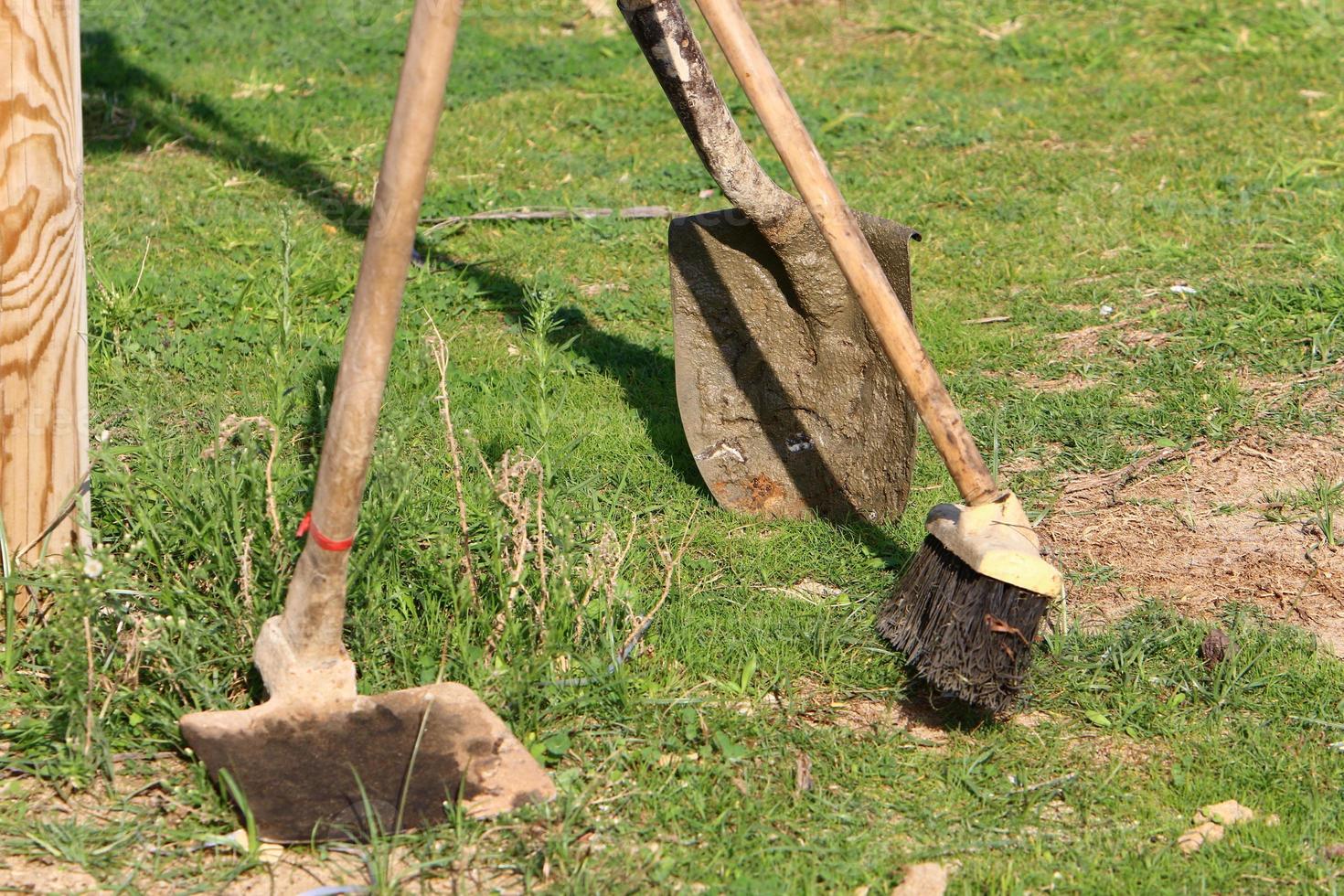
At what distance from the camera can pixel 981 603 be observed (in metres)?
2.77

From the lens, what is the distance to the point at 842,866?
2.53 meters

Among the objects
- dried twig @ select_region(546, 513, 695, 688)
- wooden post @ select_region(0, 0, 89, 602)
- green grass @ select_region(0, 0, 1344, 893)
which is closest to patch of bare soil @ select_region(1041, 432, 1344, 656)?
green grass @ select_region(0, 0, 1344, 893)

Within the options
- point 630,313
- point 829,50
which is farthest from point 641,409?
point 829,50

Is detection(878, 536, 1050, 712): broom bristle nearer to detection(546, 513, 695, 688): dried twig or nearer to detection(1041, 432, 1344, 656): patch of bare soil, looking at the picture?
detection(546, 513, 695, 688): dried twig

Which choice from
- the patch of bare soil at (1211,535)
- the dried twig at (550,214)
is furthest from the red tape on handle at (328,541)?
the dried twig at (550,214)

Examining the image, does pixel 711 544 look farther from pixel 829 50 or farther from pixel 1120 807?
pixel 829 50

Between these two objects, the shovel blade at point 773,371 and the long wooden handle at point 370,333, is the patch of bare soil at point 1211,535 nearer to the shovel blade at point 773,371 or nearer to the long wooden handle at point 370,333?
the shovel blade at point 773,371

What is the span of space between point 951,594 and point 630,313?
239cm

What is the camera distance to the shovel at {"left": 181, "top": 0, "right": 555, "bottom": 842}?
98.0 inches

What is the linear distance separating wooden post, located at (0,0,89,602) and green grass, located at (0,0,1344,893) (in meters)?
0.14

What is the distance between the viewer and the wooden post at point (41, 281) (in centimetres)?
282

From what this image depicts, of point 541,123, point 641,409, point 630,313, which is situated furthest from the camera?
point 541,123

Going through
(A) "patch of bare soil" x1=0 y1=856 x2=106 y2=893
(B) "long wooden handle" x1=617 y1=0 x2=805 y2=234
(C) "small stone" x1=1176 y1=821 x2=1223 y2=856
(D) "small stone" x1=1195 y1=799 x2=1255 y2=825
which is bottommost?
(A) "patch of bare soil" x1=0 y1=856 x2=106 y2=893

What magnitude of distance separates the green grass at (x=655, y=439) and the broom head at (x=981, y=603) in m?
0.19
